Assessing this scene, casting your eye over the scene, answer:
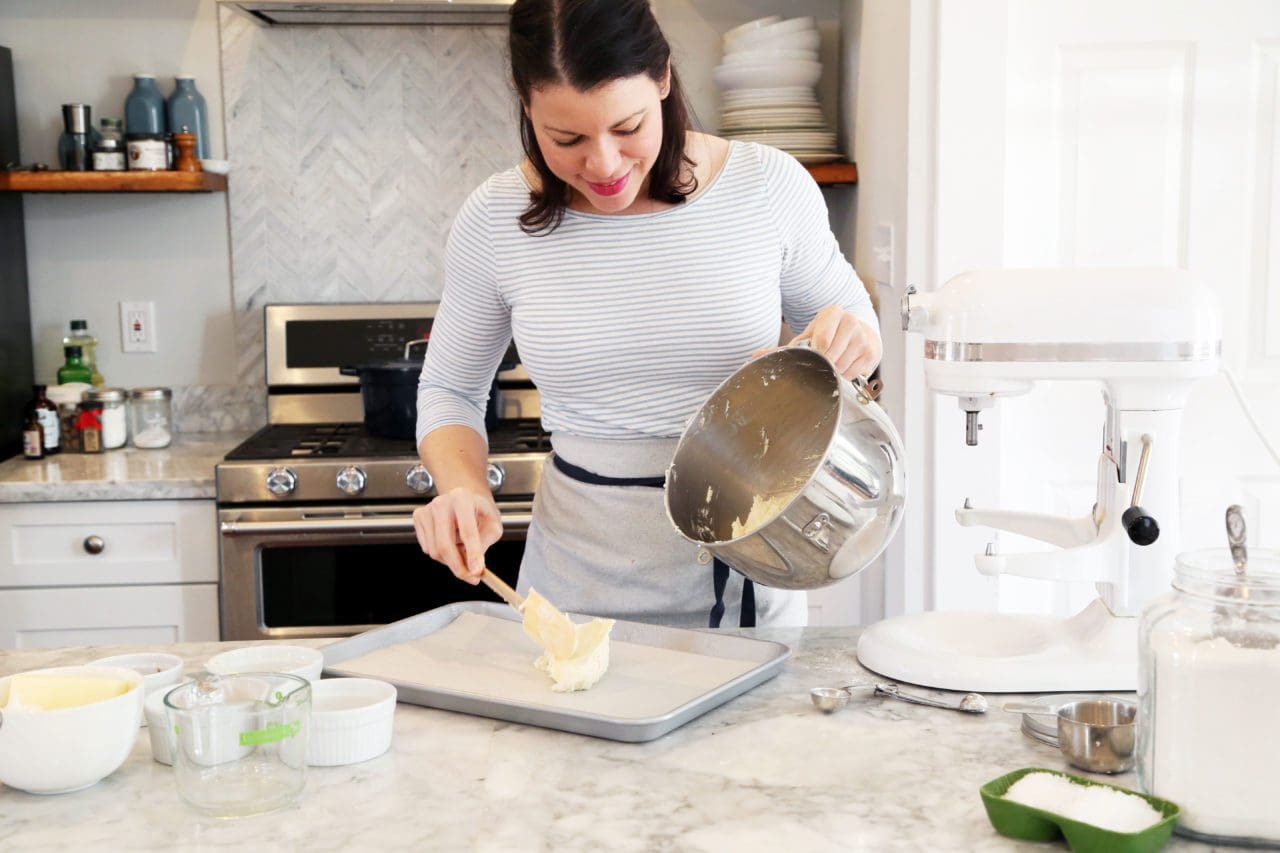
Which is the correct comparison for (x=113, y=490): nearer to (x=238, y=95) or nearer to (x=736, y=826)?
(x=238, y=95)

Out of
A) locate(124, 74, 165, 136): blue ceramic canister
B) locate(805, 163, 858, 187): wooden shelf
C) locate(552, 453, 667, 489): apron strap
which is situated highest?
locate(124, 74, 165, 136): blue ceramic canister

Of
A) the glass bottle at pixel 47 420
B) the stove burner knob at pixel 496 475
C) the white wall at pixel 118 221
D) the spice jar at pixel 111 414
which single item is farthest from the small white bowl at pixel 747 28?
the glass bottle at pixel 47 420

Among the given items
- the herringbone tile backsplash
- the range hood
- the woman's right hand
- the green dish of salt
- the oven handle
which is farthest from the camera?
the herringbone tile backsplash

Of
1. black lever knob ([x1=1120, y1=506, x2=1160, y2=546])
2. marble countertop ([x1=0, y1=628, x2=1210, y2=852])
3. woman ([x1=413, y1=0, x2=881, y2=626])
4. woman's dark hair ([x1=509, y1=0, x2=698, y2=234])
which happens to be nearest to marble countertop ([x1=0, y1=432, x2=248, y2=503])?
woman ([x1=413, y1=0, x2=881, y2=626])

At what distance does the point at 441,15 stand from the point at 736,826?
2376 mm

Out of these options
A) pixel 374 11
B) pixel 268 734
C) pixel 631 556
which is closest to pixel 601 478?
pixel 631 556

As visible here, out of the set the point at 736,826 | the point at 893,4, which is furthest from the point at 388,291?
the point at 736,826

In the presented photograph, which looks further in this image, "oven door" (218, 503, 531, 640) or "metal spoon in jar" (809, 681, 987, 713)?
"oven door" (218, 503, 531, 640)

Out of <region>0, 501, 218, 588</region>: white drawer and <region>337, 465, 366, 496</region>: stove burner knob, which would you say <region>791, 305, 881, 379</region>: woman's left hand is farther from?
<region>0, 501, 218, 588</region>: white drawer

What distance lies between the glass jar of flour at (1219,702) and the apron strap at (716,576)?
716 mm

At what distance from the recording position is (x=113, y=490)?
102 inches

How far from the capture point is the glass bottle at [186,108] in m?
2.97

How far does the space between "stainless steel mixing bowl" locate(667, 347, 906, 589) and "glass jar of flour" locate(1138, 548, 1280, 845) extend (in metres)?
0.27

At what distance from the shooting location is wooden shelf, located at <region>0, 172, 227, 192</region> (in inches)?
110
